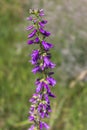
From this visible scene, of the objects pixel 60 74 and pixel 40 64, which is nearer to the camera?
pixel 40 64

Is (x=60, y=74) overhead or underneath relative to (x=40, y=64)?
overhead

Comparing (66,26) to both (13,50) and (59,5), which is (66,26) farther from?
(13,50)

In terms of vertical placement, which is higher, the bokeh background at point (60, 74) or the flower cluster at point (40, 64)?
the bokeh background at point (60, 74)

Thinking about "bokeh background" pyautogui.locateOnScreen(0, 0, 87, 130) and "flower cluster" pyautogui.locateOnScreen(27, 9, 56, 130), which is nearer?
"flower cluster" pyautogui.locateOnScreen(27, 9, 56, 130)

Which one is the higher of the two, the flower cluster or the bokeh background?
the bokeh background

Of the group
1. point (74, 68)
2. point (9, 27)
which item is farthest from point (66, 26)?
point (9, 27)
